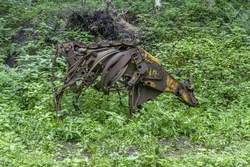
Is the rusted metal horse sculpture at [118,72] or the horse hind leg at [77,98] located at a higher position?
the rusted metal horse sculpture at [118,72]

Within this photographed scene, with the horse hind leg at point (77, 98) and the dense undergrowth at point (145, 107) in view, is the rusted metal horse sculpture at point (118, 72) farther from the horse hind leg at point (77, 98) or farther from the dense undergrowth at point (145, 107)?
the dense undergrowth at point (145, 107)

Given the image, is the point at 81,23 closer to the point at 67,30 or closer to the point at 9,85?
the point at 67,30

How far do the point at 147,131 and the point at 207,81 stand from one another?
374 centimetres

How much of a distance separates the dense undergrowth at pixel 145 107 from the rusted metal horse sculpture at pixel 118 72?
0.34 meters

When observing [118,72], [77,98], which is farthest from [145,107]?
[77,98]

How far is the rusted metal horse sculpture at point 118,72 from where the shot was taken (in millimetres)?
9180

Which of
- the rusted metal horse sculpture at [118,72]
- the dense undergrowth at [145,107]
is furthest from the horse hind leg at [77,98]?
the dense undergrowth at [145,107]

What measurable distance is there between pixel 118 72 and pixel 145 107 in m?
0.89

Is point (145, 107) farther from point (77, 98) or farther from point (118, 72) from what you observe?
point (77, 98)

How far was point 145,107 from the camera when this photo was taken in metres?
9.54

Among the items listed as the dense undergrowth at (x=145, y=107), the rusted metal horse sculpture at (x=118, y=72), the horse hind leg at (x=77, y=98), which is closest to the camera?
the dense undergrowth at (x=145, y=107)

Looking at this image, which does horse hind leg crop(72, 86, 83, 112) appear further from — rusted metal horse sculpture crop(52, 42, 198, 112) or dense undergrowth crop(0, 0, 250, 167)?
dense undergrowth crop(0, 0, 250, 167)

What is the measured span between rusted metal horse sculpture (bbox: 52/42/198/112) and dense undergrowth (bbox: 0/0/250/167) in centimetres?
34

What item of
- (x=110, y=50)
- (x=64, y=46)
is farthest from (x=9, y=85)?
(x=110, y=50)
